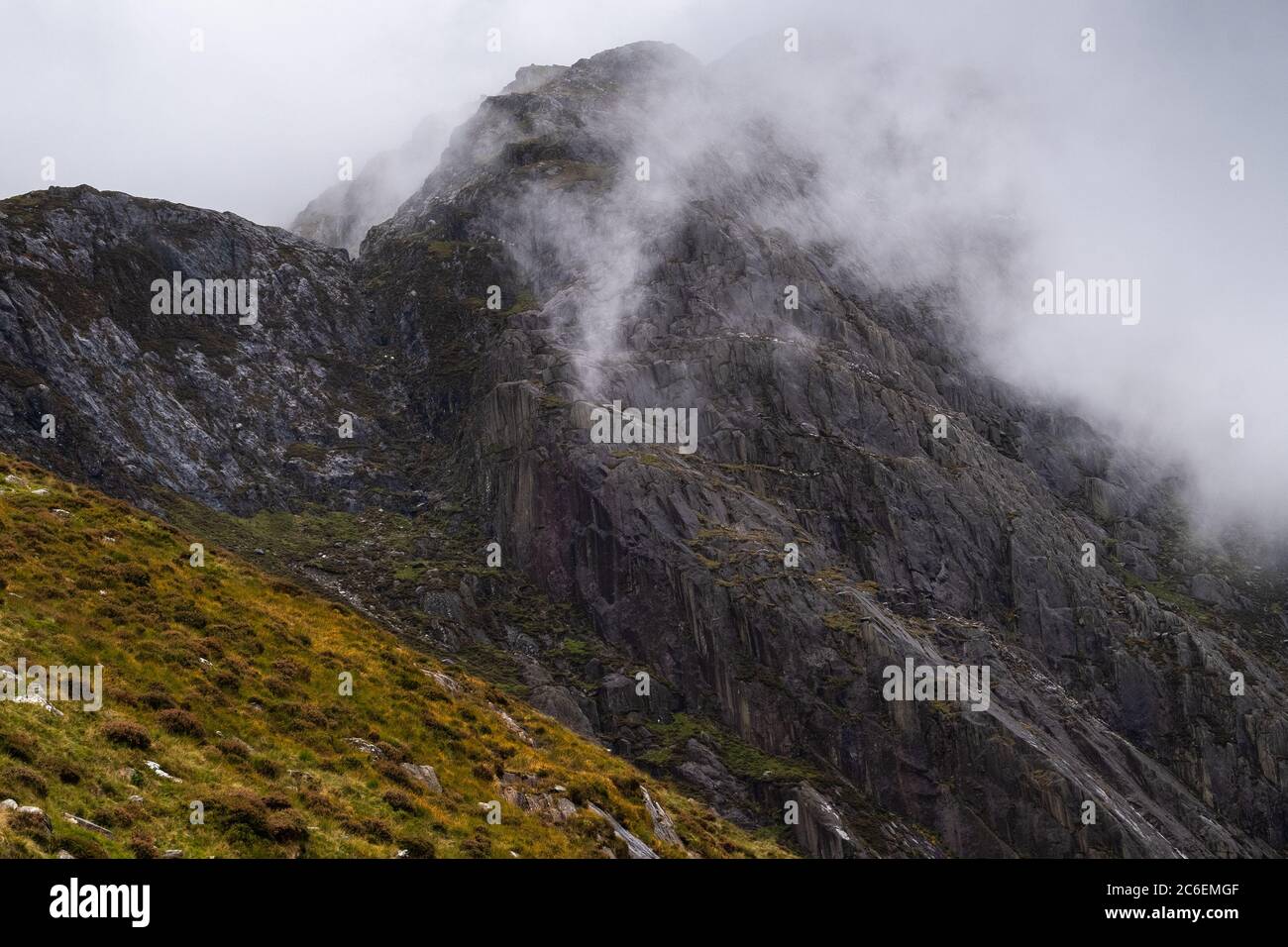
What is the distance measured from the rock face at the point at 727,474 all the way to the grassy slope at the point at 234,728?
1576 inches

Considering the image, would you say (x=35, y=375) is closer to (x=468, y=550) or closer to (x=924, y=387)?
(x=468, y=550)

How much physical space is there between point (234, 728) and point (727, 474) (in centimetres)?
8674

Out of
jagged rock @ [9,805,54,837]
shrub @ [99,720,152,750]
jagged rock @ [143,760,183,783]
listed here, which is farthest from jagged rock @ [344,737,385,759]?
jagged rock @ [9,805,54,837]

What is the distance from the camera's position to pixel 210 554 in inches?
1876

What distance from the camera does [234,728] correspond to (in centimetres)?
3061

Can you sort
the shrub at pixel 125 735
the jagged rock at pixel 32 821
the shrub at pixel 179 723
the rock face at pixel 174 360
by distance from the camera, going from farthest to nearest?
the rock face at pixel 174 360
the shrub at pixel 179 723
the shrub at pixel 125 735
the jagged rock at pixel 32 821

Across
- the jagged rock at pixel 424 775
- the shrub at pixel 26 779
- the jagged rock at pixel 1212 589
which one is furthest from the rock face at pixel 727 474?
the shrub at pixel 26 779

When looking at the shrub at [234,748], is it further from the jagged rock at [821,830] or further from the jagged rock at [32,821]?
the jagged rock at [821,830]

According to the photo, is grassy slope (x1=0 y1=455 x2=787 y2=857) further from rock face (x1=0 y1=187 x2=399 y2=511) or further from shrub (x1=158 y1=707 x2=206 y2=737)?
rock face (x1=0 y1=187 x2=399 y2=511)

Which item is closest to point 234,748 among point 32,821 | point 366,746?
point 366,746

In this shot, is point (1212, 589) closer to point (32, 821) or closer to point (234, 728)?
point (234, 728)

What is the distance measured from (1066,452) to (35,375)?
142647 mm

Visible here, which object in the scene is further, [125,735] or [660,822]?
[660,822]

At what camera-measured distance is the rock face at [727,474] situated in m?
88.9
